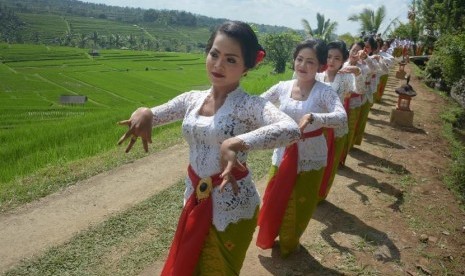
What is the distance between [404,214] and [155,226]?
10.1ft

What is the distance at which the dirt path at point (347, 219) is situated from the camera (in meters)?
3.73

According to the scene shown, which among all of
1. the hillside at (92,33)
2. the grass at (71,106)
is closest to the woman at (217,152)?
the grass at (71,106)

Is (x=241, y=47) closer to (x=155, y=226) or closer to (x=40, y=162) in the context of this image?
(x=155, y=226)

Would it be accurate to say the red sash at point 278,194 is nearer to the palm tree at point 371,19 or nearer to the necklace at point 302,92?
the necklace at point 302,92

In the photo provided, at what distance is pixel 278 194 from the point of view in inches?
132

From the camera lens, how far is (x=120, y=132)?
8.66 meters

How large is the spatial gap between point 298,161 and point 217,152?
4.80 ft

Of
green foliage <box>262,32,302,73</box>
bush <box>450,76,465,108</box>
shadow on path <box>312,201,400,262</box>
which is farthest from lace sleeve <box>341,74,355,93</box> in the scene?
green foliage <box>262,32,302,73</box>

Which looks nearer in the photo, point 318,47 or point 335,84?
point 318,47

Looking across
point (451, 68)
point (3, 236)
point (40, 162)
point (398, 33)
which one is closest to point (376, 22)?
point (398, 33)

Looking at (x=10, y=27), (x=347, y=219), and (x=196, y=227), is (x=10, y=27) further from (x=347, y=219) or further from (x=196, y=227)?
(x=196, y=227)

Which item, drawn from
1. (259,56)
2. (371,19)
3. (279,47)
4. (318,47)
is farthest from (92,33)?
(259,56)

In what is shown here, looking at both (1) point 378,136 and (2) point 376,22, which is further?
(2) point 376,22

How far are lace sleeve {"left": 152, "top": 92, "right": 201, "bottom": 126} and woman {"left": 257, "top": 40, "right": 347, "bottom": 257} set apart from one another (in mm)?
1259
